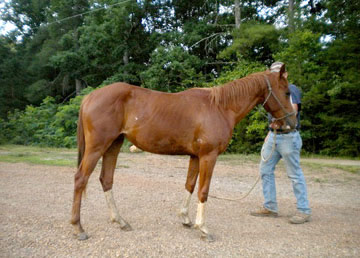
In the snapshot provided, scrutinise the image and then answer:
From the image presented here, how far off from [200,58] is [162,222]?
54.3 feet

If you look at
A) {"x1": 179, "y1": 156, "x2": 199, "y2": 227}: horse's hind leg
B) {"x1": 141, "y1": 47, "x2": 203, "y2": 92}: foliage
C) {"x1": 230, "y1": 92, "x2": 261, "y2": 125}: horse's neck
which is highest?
{"x1": 141, "y1": 47, "x2": 203, "y2": 92}: foliage

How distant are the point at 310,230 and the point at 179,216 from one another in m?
1.90

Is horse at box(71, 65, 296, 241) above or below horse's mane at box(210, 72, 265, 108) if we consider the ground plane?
below

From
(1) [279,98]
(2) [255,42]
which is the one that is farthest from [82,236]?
(2) [255,42]

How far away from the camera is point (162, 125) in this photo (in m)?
3.73

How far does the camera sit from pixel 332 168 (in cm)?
916

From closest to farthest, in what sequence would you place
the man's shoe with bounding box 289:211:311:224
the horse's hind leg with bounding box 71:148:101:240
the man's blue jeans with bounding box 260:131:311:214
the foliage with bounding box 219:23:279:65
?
the horse's hind leg with bounding box 71:148:101:240 < the man's shoe with bounding box 289:211:311:224 < the man's blue jeans with bounding box 260:131:311:214 < the foliage with bounding box 219:23:279:65

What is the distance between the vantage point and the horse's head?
4078mm

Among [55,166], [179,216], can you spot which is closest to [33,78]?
[55,166]

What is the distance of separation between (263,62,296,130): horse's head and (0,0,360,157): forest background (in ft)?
27.6

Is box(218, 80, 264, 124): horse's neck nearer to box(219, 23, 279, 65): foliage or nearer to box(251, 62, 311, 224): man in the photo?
box(251, 62, 311, 224): man

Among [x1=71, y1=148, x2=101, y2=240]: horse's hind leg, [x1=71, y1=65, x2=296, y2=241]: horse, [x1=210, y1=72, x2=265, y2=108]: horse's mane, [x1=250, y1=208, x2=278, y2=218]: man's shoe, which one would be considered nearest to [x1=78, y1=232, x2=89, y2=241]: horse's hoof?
[x1=71, y1=65, x2=296, y2=241]: horse

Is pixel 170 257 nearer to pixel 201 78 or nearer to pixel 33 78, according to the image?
pixel 201 78

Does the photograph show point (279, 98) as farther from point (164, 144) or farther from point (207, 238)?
point (207, 238)
